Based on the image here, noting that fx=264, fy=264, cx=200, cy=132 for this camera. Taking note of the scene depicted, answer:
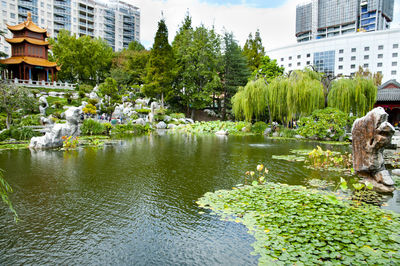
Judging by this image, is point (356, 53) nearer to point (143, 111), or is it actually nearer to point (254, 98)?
point (254, 98)

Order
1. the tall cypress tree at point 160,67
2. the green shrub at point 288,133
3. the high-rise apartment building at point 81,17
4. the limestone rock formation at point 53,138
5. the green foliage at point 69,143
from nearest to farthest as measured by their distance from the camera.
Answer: the limestone rock formation at point 53,138, the green foliage at point 69,143, the green shrub at point 288,133, the tall cypress tree at point 160,67, the high-rise apartment building at point 81,17

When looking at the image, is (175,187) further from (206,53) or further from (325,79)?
(206,53)

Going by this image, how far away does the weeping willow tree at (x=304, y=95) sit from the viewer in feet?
56.9

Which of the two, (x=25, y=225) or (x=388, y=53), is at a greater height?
(x=388, y=53)

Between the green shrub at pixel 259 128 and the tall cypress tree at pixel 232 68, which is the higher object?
the tall cypress tree at pixel 232 68

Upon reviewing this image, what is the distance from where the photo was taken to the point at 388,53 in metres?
46.4

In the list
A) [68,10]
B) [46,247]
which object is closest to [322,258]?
[46,247]

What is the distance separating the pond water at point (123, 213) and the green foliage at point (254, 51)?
31.1 meters

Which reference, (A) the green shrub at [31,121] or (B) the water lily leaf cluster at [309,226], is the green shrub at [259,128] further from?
(A) the green shrub at [31,121]

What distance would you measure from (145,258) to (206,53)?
1120 inches

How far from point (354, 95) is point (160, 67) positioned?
1922 cm

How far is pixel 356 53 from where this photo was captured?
48500 mm

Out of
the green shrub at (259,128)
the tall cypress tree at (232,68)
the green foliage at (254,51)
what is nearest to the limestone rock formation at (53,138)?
the green shrub at (259,128)

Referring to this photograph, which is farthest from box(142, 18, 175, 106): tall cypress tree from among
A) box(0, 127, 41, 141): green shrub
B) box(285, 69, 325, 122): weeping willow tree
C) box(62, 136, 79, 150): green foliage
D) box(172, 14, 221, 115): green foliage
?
box(62, 136, 79, 150): green foliage
